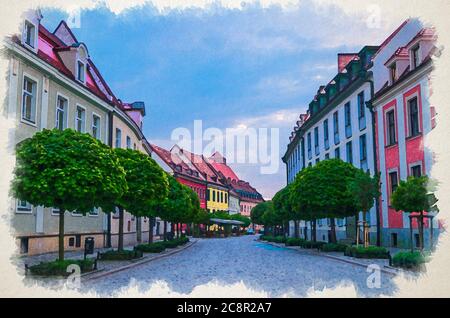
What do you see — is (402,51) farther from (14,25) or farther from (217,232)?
(217,232)

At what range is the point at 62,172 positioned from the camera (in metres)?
13.3

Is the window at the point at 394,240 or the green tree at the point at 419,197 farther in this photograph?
the window at the point at 394,240

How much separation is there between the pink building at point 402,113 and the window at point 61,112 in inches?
639

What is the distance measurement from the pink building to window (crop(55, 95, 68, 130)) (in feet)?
53.3

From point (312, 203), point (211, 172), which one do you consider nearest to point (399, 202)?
point (312, 203)

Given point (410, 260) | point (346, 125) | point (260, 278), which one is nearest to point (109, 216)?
point (346, 125)

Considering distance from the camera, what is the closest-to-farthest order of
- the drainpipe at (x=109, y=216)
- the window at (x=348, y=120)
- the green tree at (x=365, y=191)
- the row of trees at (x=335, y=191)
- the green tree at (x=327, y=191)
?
the green tree at (x=365, y=191), the row of trees at (x=335, y=191), the green tree at (x=327, y=191), the drainpipe at (x=109, y=216), the window at (x=348, y=120)

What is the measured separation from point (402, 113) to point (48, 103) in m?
16.7

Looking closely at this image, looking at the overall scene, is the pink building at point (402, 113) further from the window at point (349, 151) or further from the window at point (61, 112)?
the window at point (61, 112)

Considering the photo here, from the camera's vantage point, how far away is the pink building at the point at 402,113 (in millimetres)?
21609

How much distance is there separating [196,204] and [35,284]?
28035mm

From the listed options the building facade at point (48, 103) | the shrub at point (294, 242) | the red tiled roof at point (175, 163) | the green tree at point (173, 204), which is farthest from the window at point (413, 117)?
the red tiled roof at point (175, 163)

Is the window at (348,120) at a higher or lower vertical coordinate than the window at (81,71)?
lower
